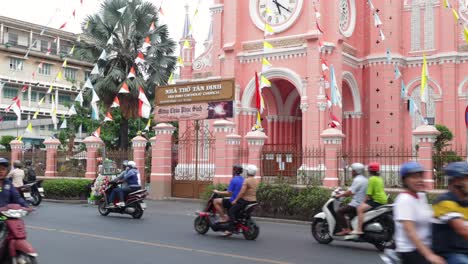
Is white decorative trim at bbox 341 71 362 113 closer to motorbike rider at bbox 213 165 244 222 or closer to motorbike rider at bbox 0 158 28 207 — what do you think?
motorbike rider at bbox 213 165 244 222

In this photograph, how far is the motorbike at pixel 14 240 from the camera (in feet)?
20.5

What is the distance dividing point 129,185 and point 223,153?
5.50m

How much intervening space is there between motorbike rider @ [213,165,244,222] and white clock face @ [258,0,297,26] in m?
14.7

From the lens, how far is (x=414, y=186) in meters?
4.42

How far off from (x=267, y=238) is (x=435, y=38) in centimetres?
Result: 1797

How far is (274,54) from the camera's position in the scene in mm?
24500

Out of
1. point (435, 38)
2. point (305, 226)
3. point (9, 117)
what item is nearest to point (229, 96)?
point (305, 226)

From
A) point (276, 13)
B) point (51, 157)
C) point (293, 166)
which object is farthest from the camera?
point (51, 157)

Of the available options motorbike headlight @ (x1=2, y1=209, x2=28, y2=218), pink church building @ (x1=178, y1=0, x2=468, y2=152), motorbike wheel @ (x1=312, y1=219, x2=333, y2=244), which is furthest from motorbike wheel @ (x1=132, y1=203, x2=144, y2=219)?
pink church building @ (x1=178, y1=0, x2=468, y2=152)

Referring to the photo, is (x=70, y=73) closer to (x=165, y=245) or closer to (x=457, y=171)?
(x=165, y=245)

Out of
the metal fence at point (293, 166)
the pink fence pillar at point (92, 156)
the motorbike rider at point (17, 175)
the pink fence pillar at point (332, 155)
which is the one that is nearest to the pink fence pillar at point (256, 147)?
the metal fence at point (293, 166)

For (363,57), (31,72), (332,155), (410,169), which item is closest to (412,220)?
(410,169)

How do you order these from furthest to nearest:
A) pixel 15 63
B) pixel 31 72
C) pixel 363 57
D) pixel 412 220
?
pixel 31 72, pixel 15 63, pixel 363 57, pixel 412 220

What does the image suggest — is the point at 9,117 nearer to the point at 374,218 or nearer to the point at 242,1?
the point at 242,1
